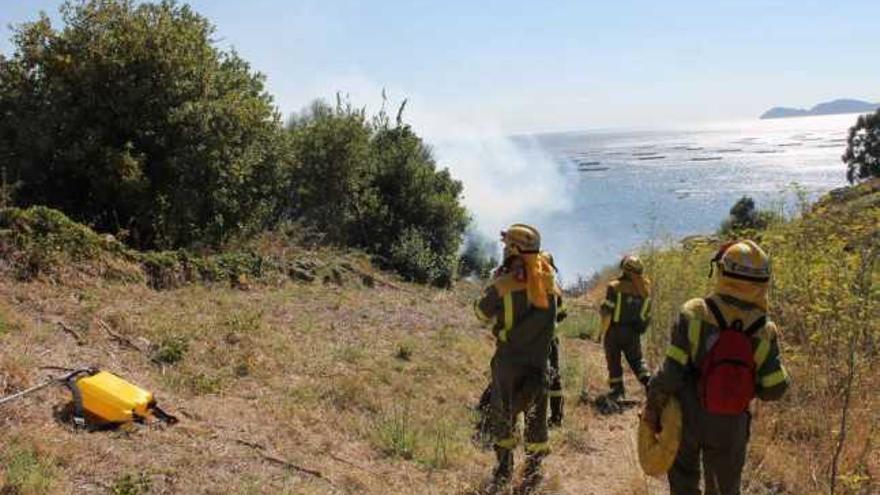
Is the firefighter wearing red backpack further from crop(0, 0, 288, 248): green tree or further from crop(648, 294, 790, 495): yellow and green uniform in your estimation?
crop(0, 0, 288, 248): green tree

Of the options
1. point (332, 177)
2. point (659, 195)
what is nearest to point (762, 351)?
point (332, 177)

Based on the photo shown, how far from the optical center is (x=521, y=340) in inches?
221

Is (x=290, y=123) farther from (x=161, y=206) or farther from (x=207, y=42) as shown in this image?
(x=161, y=206)

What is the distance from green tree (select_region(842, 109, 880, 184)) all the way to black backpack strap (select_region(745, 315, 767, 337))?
38422mm

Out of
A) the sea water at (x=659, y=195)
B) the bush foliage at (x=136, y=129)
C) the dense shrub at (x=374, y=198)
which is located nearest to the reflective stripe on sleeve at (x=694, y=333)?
the sea water at (x=659, y=195)

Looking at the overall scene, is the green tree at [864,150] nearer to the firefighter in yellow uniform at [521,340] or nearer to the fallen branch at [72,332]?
the firefighter in yellow uniform at [521,340]

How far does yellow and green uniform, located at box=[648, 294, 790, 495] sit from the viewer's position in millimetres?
4137

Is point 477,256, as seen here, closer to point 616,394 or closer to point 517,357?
point 616,394

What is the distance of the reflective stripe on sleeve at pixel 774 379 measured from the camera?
4.16 m

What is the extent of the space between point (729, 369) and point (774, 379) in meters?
0.34

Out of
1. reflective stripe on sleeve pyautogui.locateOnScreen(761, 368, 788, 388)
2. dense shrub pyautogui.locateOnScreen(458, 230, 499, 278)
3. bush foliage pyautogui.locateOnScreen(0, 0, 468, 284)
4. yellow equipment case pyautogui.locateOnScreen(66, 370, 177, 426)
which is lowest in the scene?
dense shrub pyautogui.locateOnScreen(458, 230, 499, 278)

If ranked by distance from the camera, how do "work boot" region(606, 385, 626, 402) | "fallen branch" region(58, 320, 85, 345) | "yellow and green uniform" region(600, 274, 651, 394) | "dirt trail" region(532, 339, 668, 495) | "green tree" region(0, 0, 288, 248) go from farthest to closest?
"green tree" region(0, 0, 288, 248) → "work boot" region(606, 385, 626, 402) → "yellow and green uniform" region(600, 274, 651, 394) → "fallen branch" region(58, 320, 85, 345) → "dirt trail" region(532, 339, 668, 495)

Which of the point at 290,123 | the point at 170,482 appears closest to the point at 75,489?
the point at 170,482

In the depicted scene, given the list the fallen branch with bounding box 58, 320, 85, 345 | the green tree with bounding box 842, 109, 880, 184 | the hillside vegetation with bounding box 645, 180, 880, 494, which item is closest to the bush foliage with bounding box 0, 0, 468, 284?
the fallen branch with bounding box 58, 320, 85, 345
